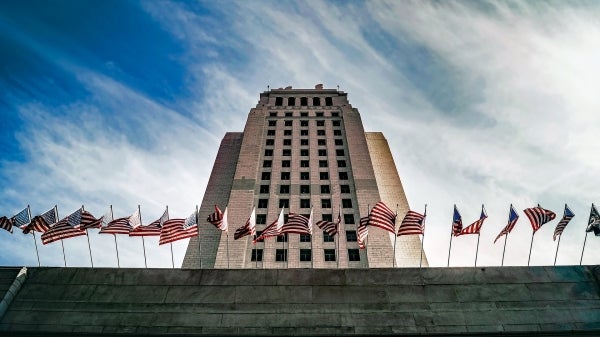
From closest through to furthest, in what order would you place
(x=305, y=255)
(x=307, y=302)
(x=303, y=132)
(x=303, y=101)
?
(x=307, y=302)
(x=305, y=255)
(x=303, y=132)
(x=303, y=101)

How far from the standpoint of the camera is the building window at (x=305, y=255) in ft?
120

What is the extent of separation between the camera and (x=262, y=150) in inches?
2039

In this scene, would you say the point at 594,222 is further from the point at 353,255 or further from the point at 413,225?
the point at 353,255

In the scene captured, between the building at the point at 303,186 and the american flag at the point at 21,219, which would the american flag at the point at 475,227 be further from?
the american flag at the point at 21,219

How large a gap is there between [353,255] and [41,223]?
24.0 meters

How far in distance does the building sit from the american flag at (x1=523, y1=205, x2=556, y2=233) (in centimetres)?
943

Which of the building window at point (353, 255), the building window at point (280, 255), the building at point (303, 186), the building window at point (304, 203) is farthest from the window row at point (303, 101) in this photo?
the building window at point (353, 255)

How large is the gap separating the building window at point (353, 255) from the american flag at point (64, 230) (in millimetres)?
22002

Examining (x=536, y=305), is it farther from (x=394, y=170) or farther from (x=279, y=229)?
(x=394, y=170)

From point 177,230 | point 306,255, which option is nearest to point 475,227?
point 177,230

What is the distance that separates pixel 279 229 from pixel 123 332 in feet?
28.6

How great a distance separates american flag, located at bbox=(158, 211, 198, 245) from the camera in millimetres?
20594

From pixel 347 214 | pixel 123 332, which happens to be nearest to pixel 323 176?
pixel 347 214

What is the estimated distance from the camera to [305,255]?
121 ft
